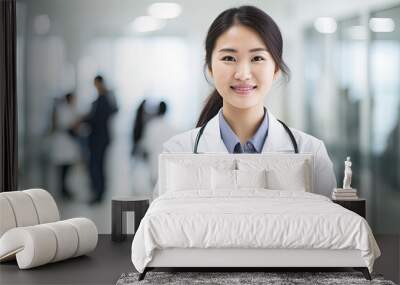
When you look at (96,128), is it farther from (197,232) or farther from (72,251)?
(197,232)

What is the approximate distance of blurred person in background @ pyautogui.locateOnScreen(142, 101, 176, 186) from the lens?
23.9 ft

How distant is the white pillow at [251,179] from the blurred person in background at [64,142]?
197 cm

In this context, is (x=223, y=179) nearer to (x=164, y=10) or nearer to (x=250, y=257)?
(x=250, y=257)

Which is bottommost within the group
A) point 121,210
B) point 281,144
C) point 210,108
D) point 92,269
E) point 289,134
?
point 92,269

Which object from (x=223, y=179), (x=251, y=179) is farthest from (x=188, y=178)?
(x=251, y=179)

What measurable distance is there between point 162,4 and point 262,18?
109cm

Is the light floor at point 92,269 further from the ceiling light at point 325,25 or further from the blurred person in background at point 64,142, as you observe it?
the ceiling light at point 325,25

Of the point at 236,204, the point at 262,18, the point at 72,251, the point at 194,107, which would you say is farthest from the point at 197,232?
the point at 262,18

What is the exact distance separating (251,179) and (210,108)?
1.16m

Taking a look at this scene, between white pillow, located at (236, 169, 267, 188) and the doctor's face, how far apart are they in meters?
0.93

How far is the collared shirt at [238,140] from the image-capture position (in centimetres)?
707

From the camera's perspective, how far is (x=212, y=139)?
7.14 metres

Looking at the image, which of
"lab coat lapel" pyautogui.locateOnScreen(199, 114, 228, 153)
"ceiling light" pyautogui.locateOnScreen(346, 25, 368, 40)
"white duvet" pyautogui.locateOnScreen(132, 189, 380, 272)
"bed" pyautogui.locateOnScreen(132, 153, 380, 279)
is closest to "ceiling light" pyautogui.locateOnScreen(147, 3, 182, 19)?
"lab coat lapel" pyautogui.locateOnScreen(199, 114, 228, 153)

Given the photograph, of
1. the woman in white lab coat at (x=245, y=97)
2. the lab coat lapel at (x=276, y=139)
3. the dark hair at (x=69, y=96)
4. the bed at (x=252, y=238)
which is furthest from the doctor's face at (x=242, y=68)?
the bed at (x=252, y=238)
